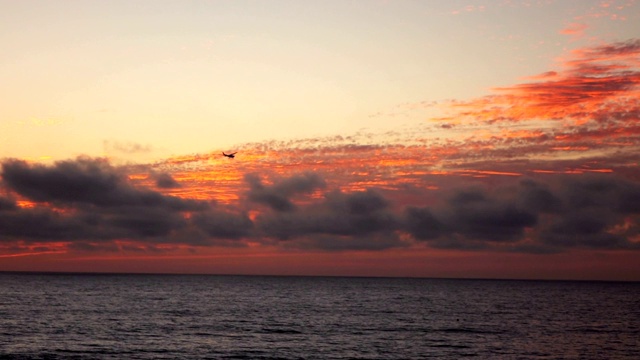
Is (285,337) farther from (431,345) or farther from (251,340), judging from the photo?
(431,345)

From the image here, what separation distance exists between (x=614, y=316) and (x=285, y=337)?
82229 mm

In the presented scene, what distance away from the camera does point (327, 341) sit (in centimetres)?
8581

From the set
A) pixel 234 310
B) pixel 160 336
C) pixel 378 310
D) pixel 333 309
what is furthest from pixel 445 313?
pixel 160 336

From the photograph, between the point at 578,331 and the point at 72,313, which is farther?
the point at 72,313

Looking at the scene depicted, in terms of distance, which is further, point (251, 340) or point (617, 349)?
point (251, 340)

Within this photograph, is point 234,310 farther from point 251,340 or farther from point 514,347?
point 514,347

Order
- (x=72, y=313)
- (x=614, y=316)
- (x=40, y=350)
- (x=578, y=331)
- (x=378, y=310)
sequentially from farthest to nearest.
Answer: (x=378, y=310) → (x=614, y=316) → (x=72, y=313) → (x=578, y=331) → (x=40, y=350)

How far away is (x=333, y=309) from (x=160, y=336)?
63.3 metres

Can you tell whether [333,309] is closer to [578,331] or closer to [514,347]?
[578,331]

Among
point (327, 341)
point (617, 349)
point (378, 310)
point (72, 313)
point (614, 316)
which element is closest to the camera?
point (617, 349)

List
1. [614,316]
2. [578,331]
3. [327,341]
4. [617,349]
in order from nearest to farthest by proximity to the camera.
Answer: [617,349]
[327,341]
[578,331]
[614,316]

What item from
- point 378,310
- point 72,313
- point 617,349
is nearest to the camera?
point 617,349

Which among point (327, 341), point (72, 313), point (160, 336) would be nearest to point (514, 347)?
point (327, 341)

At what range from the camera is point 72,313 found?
400ft
